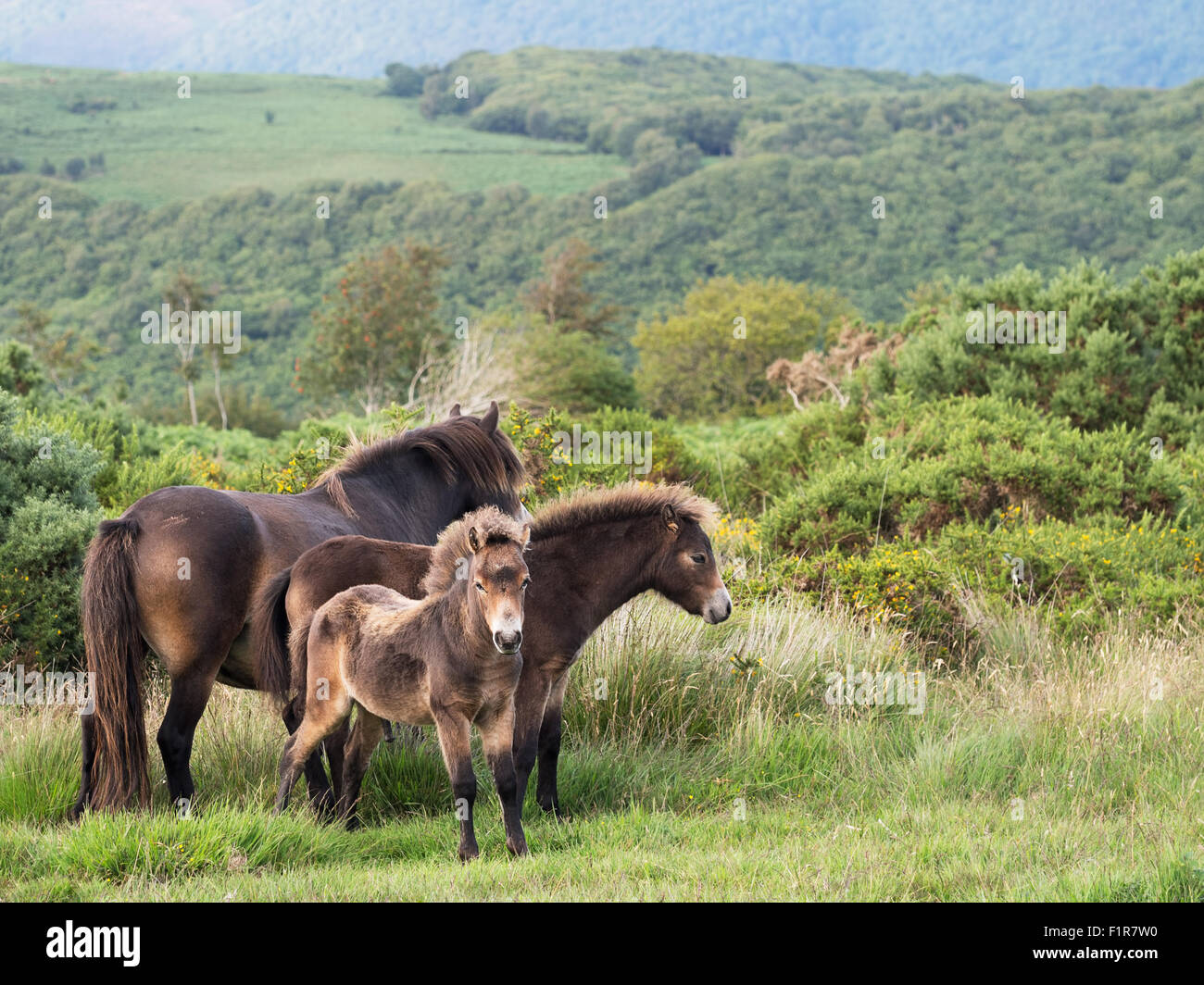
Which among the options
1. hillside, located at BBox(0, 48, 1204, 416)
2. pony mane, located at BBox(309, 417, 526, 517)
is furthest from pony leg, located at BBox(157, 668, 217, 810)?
hillside, located at BBox(0, 48, 1204, 416)

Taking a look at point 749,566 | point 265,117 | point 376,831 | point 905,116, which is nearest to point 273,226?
point 265,117

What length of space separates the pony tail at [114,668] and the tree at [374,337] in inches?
1201

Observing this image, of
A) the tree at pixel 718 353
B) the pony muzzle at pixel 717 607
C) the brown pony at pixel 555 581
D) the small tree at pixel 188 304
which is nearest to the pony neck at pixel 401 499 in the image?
the brown pony at pixel 555 581

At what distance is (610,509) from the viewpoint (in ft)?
21.4

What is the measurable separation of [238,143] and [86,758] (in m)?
120

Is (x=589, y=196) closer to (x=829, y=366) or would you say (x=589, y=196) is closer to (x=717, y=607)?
(x=829, y=366)

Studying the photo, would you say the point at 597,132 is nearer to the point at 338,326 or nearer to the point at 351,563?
the point at 338,326

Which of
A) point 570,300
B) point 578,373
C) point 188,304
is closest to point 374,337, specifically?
point 578,373

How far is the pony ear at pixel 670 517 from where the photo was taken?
646 centimetres

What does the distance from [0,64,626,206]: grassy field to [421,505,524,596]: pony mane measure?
95.2m

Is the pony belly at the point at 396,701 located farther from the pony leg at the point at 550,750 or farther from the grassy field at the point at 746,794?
the pony leg at the point at 550,750

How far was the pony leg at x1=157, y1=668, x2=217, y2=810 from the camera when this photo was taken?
6207 mm
